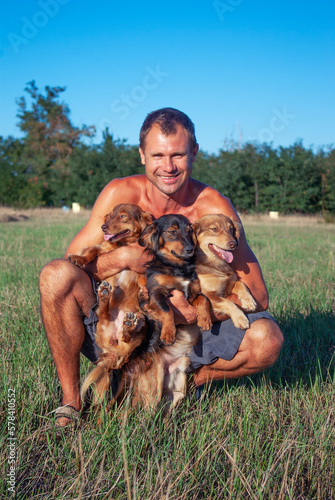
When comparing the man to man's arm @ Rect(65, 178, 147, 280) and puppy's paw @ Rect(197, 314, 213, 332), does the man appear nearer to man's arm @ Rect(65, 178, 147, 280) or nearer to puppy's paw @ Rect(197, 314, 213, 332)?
man's arm @ Rect(65, 178, 147, 280)

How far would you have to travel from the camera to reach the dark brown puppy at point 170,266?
2518 millimetres

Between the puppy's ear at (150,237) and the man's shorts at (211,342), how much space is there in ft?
1.41

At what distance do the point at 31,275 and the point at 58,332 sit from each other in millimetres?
3065

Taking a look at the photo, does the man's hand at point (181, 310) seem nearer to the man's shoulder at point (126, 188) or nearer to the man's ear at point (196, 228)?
the man's ear at point (196, 228)

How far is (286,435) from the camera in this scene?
6.98 feet

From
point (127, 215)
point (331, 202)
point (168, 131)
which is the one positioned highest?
point (168, 131)

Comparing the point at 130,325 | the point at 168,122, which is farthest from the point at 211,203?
the point at 130,325

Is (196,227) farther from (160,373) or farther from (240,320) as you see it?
(160,373)

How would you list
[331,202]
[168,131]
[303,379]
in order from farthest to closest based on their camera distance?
[331,202] → [303,379] → [168,131]

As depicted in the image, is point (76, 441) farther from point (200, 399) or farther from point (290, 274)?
point (290, 274)

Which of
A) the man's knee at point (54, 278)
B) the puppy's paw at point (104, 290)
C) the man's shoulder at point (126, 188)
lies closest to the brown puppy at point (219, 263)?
the man's shoulder at point (126, 188)

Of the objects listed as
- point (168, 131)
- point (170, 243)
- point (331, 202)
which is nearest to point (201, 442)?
point (170, 243)

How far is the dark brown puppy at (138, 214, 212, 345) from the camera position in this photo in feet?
8.26

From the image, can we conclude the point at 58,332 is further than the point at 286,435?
Yes
